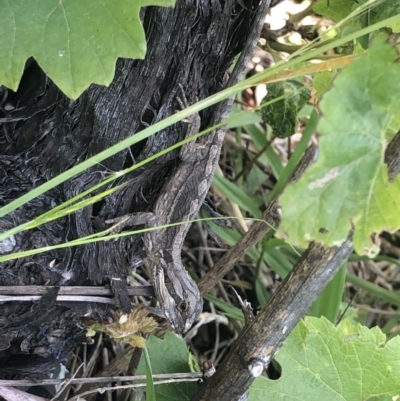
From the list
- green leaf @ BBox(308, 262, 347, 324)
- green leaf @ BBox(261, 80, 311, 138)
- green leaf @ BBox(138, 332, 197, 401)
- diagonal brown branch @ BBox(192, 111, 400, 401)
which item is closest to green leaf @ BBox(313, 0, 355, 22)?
green leaf @ BBox(261, 80, 311, 138)

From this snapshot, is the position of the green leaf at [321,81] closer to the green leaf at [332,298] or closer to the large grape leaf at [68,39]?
the large grape leaf at [68,39]

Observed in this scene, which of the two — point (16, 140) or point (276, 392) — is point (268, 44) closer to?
point (16, 140)

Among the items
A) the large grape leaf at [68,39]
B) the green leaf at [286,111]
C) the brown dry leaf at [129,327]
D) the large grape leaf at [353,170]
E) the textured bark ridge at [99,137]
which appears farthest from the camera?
the green leaf at [286,111]

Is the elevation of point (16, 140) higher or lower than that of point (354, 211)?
higher

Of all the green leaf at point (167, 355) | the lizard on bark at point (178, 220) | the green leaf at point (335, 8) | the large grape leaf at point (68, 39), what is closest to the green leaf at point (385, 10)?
the green leaf at point (335, 8)

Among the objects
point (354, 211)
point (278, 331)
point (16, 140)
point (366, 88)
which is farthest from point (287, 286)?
point (16, 140)

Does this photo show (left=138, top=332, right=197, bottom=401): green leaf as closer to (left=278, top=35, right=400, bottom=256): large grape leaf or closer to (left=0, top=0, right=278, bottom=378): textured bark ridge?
(left=0, top=0, right=278, bottom=378): textured bark ridge
